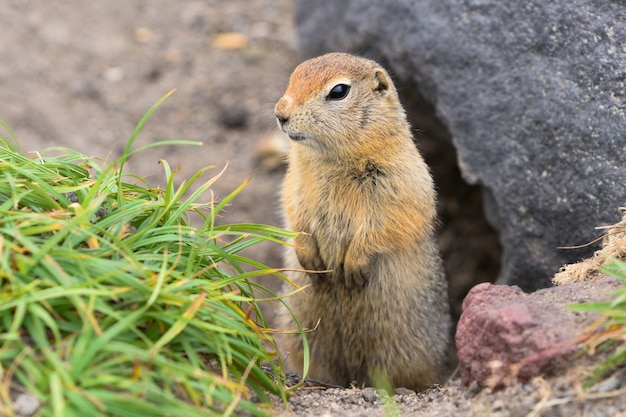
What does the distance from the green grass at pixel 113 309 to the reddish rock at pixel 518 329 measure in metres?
0.91

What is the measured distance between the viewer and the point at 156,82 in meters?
7.93

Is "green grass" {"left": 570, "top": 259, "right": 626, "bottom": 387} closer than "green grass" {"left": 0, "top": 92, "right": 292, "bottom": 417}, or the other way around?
"green grass" {"left": 0, "top": 92, "right": 292, "bottom": 417}

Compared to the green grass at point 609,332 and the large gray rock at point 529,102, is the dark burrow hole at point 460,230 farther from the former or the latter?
the green grass at point 609,332

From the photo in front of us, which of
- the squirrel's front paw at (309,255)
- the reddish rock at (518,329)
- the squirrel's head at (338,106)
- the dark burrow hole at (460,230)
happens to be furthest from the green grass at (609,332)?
the dark burrow hole at (460,230)

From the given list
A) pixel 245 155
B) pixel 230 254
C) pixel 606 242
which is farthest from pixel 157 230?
pixel 245 155

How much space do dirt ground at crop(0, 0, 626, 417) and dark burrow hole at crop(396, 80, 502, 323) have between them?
2cm

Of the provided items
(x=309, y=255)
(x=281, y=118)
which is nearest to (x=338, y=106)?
(x=281, y=118)

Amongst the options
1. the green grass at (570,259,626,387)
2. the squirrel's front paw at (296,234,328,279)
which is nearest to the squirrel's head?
the squirrel's front paw at (296,234,328,279)

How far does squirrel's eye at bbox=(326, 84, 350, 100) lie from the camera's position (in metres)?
4.55

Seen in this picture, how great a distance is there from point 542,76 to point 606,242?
1.34 m

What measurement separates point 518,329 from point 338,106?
5.91 ft

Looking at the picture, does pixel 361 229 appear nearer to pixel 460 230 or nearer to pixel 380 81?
pixel 380 81

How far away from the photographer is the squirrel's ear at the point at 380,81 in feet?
15.8

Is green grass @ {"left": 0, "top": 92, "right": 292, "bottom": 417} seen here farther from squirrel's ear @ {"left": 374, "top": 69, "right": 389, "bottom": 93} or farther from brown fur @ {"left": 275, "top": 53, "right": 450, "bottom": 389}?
squirrel's ear @ {"left": 374, "top": 69, "right": 389, "bottom": 93}
